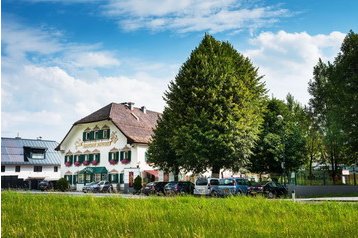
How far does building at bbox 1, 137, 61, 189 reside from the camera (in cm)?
7138

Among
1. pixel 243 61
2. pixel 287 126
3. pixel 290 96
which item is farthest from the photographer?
pixel 290 96

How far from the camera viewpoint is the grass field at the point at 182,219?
1053 centimetres

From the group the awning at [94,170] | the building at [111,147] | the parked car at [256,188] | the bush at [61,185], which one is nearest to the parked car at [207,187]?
the parked car at [256,188]

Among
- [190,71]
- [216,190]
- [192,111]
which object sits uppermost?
[190,71]

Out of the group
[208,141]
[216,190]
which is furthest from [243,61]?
[216,190]

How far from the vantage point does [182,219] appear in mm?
13516

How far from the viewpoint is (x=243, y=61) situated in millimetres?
46938

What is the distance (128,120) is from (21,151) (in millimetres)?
23724

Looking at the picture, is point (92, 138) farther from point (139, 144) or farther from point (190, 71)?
point (190, 71)

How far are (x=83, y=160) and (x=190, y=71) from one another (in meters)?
26.8

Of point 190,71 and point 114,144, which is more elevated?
point 190,71

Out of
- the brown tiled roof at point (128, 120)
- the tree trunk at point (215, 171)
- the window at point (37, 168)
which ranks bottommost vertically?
the tree trunk at point (215, 171)

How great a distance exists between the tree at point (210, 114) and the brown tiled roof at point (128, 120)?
11809mm

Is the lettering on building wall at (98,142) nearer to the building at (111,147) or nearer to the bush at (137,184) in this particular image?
the building at (111,147)
